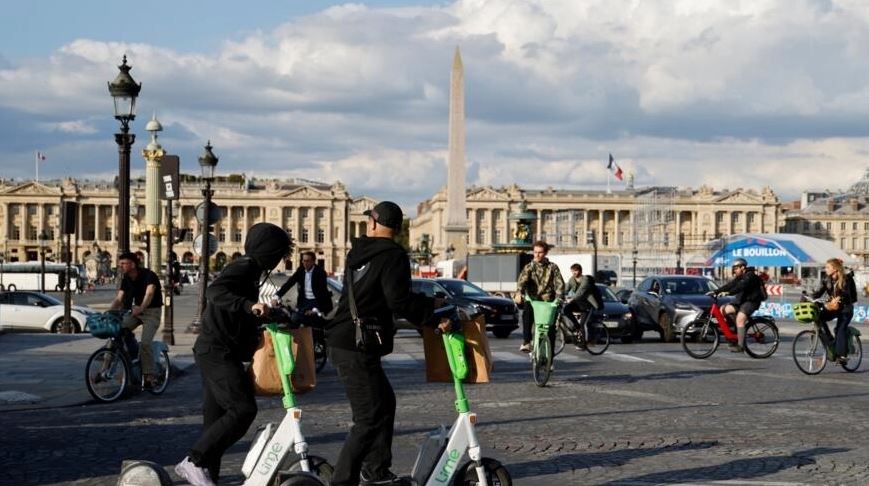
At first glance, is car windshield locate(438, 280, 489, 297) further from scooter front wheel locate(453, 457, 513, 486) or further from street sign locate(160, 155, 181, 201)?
scooter front wheel locate(453, 457, 513, 486)

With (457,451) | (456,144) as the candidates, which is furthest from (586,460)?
(456,144)

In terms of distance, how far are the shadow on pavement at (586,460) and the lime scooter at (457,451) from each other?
187cm

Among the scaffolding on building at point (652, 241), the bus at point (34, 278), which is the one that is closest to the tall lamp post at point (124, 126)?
the bus at point (34, 278)

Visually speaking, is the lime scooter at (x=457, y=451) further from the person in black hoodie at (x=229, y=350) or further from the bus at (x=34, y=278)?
the bus at (x=34, y=278)

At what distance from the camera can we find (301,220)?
18762 cm

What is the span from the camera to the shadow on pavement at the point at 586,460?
29.2ft

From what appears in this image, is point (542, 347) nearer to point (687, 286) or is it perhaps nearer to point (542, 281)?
point (542, 281)

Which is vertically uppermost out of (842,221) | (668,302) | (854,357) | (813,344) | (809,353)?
(842,221)

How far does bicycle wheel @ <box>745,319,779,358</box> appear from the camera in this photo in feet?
67.1

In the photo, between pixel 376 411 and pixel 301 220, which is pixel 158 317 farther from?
pixel 301 220

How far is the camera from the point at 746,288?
776 inches

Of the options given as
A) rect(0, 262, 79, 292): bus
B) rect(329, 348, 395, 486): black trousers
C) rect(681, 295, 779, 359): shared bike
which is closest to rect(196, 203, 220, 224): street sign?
rect(681, 295, 779, 359): shared bike

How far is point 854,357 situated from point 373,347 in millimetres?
13215

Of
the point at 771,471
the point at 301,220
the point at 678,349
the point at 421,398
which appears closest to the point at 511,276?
the point at 678,349
